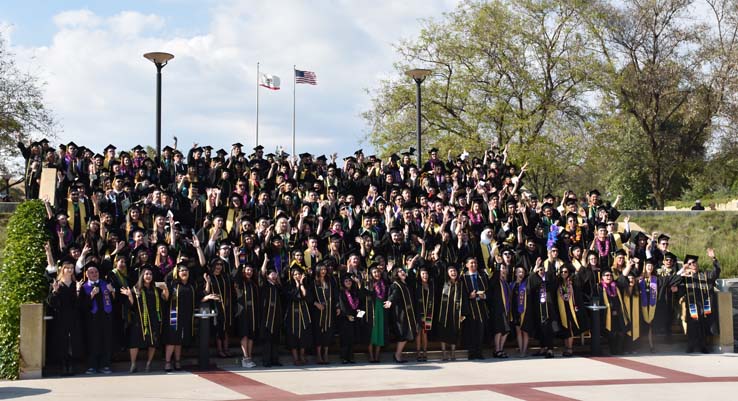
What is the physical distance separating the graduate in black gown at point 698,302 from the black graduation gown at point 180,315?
7.51 meters

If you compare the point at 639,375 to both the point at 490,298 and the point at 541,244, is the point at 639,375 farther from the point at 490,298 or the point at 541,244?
the point at 541,244

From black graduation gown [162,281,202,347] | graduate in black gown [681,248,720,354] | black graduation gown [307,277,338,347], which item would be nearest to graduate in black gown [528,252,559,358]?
graduate in black gown [681,248,720,354]

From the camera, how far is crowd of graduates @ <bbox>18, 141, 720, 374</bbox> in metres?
10.6

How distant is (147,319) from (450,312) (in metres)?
4.19

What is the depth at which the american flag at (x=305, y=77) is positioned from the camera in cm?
3128

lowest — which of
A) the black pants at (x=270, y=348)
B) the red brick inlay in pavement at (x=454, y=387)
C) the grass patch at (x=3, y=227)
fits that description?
the red brick inlay in pavement at (x=454, y=387)

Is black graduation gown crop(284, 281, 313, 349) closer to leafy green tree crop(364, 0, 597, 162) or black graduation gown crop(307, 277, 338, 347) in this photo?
black graduation gown crop(307, 277, 338, 347)

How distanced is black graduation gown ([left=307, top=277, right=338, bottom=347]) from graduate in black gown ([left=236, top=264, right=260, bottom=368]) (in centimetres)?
76

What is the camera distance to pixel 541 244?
13734 mm

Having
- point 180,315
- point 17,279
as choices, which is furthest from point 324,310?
point 17,279

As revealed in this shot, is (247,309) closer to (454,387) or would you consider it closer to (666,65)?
(454,387)

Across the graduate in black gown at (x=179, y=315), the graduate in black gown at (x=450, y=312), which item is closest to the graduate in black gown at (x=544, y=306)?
the graduate in black gown at (x=450, y=312)

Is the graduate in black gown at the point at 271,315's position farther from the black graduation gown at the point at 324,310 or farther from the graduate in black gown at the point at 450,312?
the graduate in black gown at the point at 450,312

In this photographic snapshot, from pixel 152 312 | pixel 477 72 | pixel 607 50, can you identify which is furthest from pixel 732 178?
pixel 152 312
